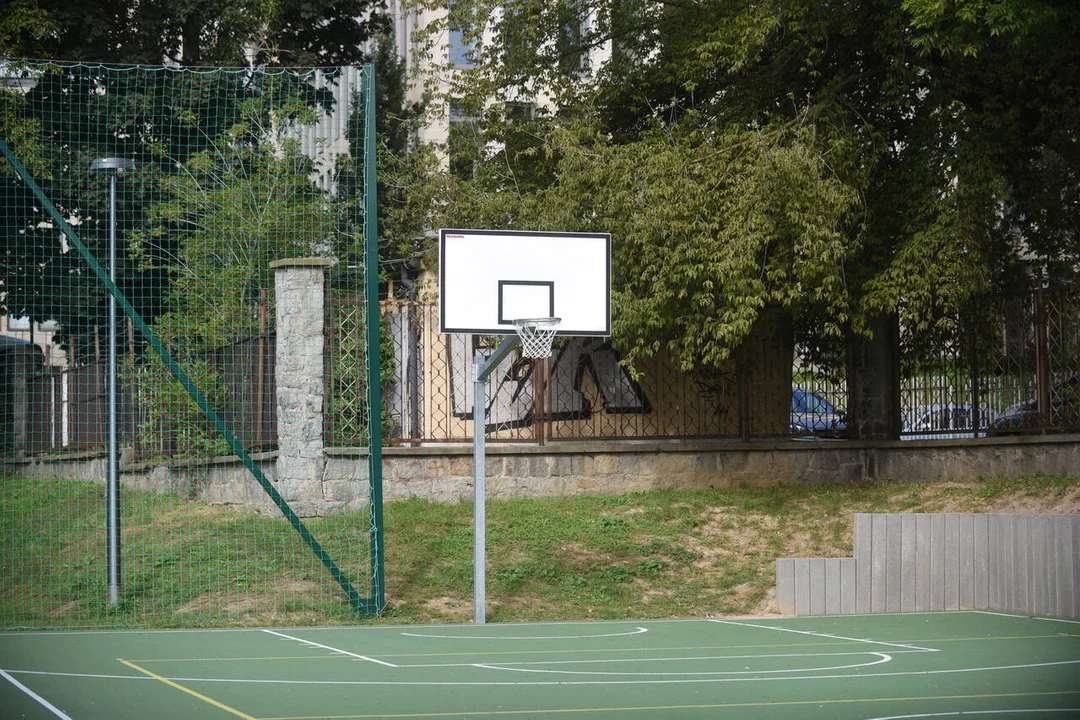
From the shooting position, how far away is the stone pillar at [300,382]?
41.4 feet

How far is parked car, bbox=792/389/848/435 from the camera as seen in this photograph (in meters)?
15.6

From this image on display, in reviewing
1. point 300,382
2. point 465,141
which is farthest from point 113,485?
point 465,141

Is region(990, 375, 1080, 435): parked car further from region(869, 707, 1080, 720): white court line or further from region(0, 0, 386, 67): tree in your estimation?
region(0, 0, 386, 67): tree

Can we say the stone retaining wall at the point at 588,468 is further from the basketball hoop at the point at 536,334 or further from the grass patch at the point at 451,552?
the basketball hoop at the point at 536,334

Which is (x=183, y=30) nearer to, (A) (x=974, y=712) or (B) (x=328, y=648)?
(B) (x=328, y=648)

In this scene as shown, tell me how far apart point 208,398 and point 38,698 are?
6627mm

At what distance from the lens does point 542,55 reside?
16.0 m

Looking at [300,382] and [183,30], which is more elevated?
[183,30]

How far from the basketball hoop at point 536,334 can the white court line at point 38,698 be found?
4531 mm

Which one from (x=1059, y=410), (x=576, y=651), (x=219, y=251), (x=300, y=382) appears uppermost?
(x=219, y=251)

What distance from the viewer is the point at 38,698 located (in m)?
6.57

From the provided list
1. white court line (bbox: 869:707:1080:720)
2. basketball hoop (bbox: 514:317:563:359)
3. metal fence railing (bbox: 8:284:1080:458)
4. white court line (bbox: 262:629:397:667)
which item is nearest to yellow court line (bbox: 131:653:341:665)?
white court line (bbox: 262:629:397:667)

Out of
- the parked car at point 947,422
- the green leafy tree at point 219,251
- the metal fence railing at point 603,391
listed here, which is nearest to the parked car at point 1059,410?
the metal fence railing at point 603,391

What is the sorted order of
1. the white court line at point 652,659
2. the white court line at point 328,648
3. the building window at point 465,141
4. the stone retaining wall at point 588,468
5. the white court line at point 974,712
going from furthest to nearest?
the building window at point 465,141 < the stone retaining wall at point 588,468 < the white court line at point 328,648 < the white court line at point 652,659 < the white court line at point 974,712
